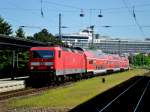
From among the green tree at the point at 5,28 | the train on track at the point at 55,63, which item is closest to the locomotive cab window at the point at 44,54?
the train on track at the point at 55,63

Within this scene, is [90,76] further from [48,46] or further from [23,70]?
[48,46]

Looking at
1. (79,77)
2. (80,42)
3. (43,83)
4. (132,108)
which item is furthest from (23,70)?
(80,42)

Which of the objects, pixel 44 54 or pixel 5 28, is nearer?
pixel 44 54

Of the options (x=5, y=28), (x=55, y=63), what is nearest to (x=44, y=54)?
(x=55, y=63)

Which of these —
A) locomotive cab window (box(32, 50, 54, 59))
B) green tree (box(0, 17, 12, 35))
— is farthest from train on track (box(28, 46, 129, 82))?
green tree (box(0, 17, 12, 35))

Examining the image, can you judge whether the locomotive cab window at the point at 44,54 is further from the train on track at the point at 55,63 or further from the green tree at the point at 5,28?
the green tree at the point at 5,28

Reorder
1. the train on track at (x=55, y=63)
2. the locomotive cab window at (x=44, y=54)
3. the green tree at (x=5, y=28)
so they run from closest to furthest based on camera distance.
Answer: the train on track at (x=55, y=63)
the locomotive cab window at (x=44, y=54)
the green tree at (x=5, y=28)

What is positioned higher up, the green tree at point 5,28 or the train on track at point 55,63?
the green tree at point 5,28

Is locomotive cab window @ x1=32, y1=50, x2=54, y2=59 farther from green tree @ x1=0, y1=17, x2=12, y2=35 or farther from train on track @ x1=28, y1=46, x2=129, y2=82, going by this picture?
green tree @ x1=0, y1=17, x2=12, y2=35

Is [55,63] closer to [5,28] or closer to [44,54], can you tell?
[44,54]

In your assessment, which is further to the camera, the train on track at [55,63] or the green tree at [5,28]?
the green tree at [5,28]

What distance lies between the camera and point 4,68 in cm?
5269

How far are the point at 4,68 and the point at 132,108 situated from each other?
111ft

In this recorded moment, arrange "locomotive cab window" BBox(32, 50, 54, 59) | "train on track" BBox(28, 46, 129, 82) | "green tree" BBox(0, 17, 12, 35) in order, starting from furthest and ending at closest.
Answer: "green tree" BBox(0, 17, 12, 35), "locomotive cab window" BBox(32, 50, 54, 59), "train on track" BBox(28, 46, 129, 82)
